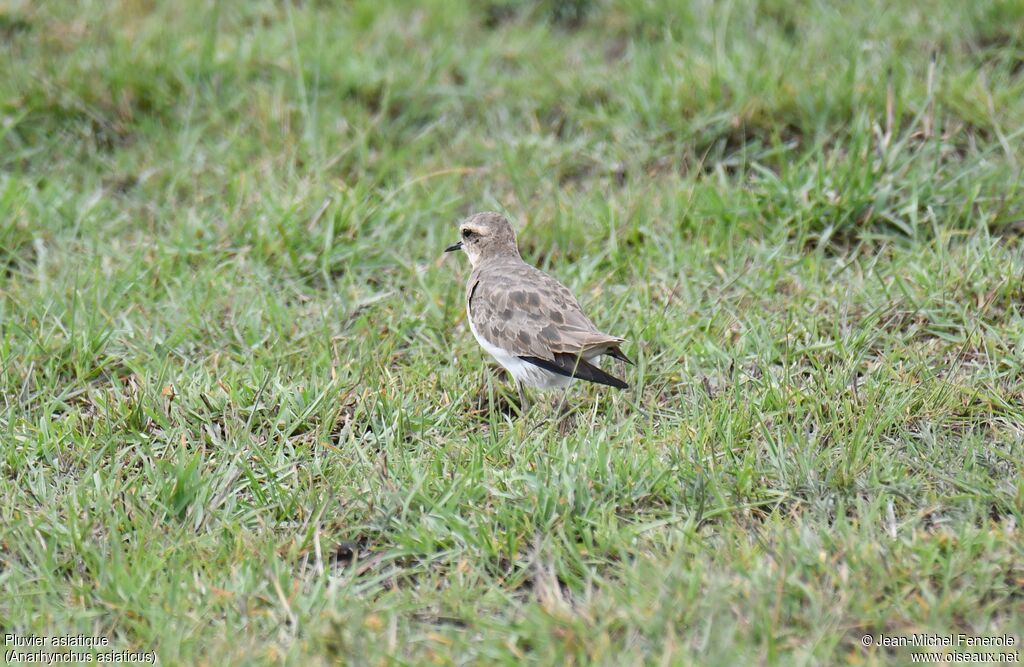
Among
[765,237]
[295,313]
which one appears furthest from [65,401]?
[765,237]

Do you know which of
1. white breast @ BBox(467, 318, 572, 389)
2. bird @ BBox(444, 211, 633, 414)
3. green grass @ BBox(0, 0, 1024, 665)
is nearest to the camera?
green grass @ BBox(0, 0, 1024, 665)

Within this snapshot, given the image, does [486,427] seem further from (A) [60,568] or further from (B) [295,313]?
(A) [60,568]

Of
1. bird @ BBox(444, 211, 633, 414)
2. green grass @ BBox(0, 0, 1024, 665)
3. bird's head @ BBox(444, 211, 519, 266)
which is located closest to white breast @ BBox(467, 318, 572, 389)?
bird @ BBox(444, 211, 633, 414)

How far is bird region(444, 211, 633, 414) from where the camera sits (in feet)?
16.8

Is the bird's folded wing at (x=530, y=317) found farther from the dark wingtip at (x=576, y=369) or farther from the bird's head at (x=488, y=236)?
the bird's head at (x=488, y=236)

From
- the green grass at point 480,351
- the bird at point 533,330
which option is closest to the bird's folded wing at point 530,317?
the bird at point 533,330

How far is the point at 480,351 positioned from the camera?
5828mm

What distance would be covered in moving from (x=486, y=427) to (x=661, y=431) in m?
0.79

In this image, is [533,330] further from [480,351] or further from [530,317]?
[480,351]

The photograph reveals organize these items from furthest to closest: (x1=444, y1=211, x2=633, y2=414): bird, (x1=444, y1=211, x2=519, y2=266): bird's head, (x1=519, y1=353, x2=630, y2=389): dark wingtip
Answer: (x1=444, y1=211, x2=519, y2=266): bird's head, (x1=444, y1=211, x2=633, y2=414): bird, (x1=519, y1=353, x2=630, y2=389): dark wingtip

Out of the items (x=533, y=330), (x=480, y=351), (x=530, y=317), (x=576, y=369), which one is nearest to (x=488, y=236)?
(x=480, y=351)

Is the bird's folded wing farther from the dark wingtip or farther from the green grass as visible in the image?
the green grass

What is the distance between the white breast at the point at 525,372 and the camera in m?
5.27

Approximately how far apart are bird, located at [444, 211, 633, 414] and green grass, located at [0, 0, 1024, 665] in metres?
0.21
